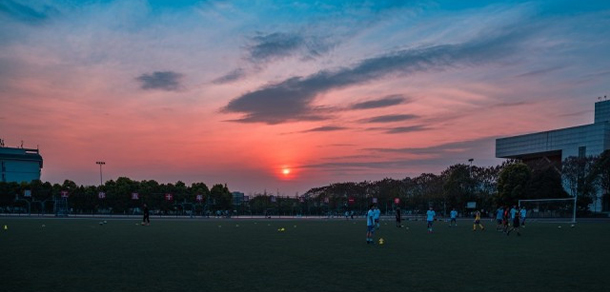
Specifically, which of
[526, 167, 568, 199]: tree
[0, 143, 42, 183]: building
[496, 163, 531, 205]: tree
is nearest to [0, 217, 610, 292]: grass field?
[526, 167, 568, 199]: tree

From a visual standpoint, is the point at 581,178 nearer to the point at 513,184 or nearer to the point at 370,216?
the point at 513,184

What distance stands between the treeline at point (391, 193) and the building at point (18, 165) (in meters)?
48.4

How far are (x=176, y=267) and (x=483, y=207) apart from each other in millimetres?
89517

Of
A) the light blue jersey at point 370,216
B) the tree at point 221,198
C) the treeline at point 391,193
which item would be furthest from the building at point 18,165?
the light blue jersey at point 370,216

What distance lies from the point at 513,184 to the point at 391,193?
47343 mm

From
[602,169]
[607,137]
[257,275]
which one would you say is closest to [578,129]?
[607,137]

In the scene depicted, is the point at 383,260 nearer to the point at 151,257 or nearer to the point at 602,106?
the point at 151,257

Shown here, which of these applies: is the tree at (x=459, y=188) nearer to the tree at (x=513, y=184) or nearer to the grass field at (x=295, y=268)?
the tree at (x=513, y=184)

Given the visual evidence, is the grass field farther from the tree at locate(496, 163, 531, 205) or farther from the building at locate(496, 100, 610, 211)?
the building at locate(496, 100, 610, 211)

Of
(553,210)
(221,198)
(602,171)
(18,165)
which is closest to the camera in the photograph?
(553,210)

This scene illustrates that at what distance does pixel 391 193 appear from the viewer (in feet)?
436

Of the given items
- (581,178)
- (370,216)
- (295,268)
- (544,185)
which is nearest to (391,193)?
(544,185)

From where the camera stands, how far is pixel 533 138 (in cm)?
12350

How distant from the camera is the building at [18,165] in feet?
510
